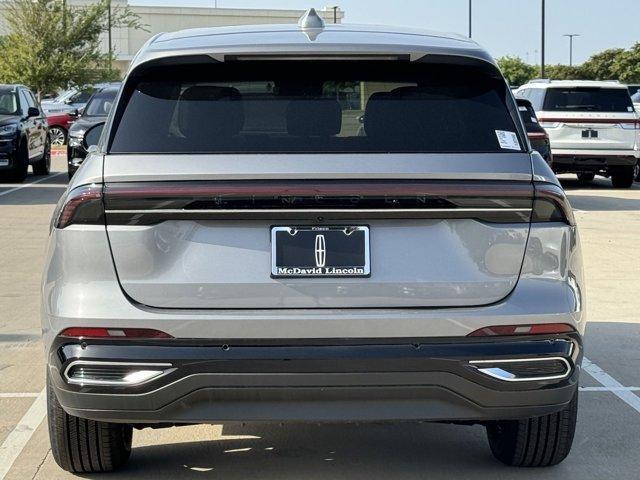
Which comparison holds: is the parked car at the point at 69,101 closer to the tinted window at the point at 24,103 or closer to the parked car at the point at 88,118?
the tinted window at the point at 24,103

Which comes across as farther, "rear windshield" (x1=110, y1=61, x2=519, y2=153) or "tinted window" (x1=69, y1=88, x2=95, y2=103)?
"tinted window" (x1=69, y1=88, x2=95, y2=103)

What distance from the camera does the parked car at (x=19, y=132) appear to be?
21781mm

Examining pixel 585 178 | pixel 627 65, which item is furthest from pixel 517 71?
pixel 585 178

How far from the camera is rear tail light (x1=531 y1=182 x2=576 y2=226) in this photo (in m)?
4.43

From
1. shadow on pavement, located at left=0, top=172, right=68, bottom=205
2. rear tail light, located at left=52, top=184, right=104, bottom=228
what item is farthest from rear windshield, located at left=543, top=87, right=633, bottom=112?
rear tail light, located at left=52, top=184, right=104, bottom=228

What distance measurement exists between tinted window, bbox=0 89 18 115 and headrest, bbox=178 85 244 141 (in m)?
18.5

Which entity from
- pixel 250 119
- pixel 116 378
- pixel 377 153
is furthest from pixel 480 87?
pixel 116 378

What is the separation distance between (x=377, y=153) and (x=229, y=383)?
95cm

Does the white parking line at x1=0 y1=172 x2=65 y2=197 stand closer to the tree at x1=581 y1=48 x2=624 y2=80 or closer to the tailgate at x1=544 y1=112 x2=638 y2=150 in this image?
the tailgate at x1=544 y1=112 x2=638 y2=150

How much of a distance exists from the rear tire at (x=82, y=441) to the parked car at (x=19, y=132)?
56.9 ft

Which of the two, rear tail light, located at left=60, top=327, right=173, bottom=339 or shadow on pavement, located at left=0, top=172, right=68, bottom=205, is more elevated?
rear tail light, located at left=60, top=327, right=173, bottom=339

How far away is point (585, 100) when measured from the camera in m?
21.7

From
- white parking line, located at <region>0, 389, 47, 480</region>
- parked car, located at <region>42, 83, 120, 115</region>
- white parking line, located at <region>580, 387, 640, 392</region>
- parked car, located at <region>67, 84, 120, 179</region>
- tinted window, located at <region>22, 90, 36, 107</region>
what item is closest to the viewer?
white parking line, located at <region>0, 389, 47, 480</region>

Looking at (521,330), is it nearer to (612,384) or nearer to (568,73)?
(612,384)
